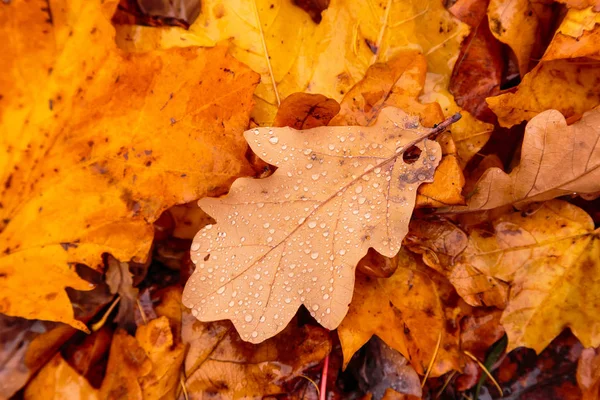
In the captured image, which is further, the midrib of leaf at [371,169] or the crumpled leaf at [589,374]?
the crumpled leaf at [589,374]

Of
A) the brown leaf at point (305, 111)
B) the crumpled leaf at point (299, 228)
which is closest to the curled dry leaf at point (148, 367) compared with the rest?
the crumpled leaf at point (299, 228)

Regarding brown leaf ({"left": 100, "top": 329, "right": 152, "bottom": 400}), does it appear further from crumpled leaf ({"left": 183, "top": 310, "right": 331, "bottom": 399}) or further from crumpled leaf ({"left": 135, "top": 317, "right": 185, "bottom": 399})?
crumpled leaf ({"left": 183, "top": 310, "right": 331, "bottom": 399})

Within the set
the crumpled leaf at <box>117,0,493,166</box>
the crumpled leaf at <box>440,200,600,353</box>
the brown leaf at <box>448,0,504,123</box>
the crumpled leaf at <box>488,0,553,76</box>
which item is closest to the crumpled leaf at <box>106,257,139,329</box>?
the crumpled leaf at <box>117,0,493,166</box>

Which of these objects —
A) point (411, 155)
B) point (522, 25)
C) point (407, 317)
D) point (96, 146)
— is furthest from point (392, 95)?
point (96, 146)

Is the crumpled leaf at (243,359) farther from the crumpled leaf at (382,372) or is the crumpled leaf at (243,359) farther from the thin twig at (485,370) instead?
the thin twig at (485,370)

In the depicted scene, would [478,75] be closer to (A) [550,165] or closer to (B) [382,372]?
(A) [550,165]

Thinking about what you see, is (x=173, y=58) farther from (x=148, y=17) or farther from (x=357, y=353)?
(x=357, y=353)

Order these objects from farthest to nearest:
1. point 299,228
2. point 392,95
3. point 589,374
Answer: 1. point 589,374
2. point 392,95
3. point 299,228
